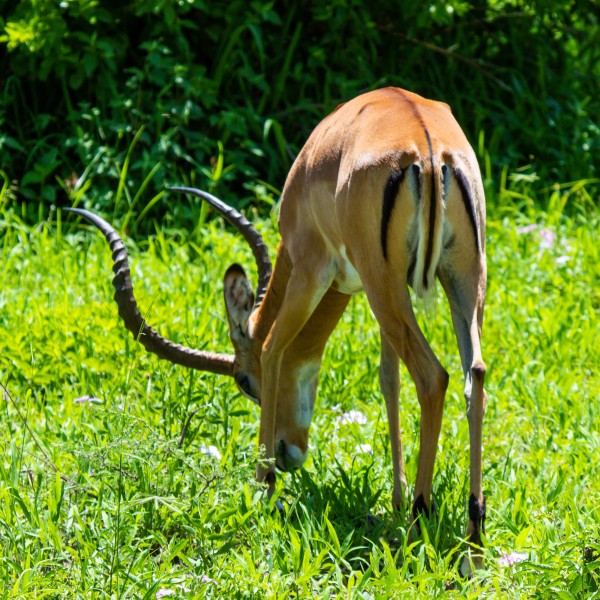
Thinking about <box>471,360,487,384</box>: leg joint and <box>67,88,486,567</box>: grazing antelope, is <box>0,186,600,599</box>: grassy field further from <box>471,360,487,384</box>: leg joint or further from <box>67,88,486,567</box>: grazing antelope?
<box>471,360,487,384</box>: leg joint

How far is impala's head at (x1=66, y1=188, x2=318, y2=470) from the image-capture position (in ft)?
12.4

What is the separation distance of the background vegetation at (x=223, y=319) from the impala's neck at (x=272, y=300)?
0.33m

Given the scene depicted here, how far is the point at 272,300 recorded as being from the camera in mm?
3969

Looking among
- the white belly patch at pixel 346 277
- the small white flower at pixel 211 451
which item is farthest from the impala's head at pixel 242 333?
the white belly patch at pixel 346 277

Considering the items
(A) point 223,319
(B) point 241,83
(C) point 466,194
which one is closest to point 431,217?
(C) point 466,194

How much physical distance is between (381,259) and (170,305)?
205 centimetres

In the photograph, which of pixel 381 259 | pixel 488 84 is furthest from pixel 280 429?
pixel 488 84

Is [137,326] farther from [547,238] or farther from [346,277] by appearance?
[547,238]

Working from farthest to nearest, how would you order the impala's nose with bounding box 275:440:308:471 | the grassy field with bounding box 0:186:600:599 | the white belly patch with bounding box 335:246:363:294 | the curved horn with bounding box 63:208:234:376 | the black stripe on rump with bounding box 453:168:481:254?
the impala's nose with bounding box 275:440:308:471 → the curved horn with bounding box 63:208:234:376 → the white belly patch with bounding box 335:246:363:294 → the black stripe on rump with bounding box 453:168:481:254 → the grassy field with bounding box 0:186:600:599

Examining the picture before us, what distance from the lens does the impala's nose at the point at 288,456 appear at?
12.6ft

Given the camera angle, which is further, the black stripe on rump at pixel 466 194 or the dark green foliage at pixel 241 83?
the dark green foliage at pixel 241 83

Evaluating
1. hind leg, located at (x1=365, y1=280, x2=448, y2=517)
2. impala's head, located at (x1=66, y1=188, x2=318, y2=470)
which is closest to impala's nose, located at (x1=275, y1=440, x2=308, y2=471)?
impala's head, located at (x1=66, y1=188, x2=318, y2=470)

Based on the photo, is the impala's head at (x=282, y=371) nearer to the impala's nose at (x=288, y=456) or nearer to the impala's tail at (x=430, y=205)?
the impala's nose at (x=288, y=456)

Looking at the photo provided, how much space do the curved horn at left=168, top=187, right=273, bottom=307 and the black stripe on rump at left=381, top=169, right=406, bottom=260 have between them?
1.06 metres
